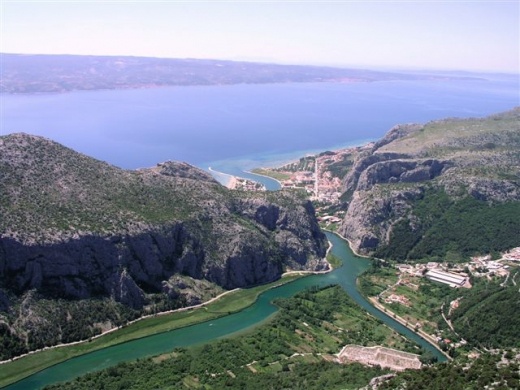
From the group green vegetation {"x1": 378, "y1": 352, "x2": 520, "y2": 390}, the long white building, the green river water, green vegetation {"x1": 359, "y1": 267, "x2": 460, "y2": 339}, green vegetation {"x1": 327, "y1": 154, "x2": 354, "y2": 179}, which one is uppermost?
green vegetation {"x1": 378, "y1": 352, "x2": 520, "y2": 390}

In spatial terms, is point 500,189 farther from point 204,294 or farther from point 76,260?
point 76,260

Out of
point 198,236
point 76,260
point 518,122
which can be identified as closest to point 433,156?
point 518,122

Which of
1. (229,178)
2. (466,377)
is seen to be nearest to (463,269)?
(466,377)

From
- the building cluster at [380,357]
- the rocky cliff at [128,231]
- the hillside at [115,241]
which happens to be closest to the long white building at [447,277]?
the hillside at [115,241]

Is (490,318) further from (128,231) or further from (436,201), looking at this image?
(128,231)

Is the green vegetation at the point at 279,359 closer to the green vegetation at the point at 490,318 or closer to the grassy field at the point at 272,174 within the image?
the green vegetation at the point at 490,318

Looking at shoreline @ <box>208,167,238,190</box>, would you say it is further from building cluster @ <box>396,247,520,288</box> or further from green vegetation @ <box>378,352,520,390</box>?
green vegetation @ <box>378,352,520,390</box>

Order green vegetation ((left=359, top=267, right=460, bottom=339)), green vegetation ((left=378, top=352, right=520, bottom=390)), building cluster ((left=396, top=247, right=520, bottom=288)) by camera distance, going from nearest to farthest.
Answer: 1. green vegetation ((left=378, top=352, right=520, bottom=390))
2. green vegetation ((left=359, top=267, right=460, bottom=339))
3. building cluster ((left=396, top=247, right=520, bottom=288))

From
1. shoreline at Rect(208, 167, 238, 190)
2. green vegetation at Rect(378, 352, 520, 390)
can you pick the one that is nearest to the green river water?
green vegetation at Rect(378, 352, 520, 390)
